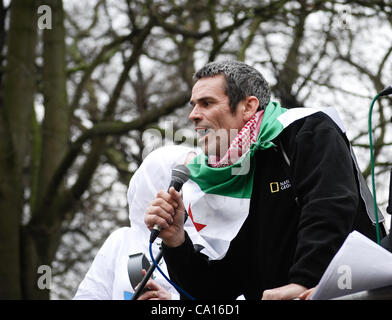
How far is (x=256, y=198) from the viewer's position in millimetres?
3041

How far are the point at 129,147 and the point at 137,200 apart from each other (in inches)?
234

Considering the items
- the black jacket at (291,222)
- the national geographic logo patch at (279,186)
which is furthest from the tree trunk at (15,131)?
the national geographic logo patch at (279,186)

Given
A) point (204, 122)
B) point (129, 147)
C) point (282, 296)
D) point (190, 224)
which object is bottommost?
point (282, 296)

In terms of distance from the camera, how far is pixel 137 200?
13.3 ft

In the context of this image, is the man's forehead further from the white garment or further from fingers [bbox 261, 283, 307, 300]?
fingers [bbox 261, 283, 307, 300]

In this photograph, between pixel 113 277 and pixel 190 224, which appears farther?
pixel 113 277

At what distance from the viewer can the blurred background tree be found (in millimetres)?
7289

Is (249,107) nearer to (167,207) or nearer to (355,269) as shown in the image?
(167,207)

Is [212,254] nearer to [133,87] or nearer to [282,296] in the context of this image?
[282,296]

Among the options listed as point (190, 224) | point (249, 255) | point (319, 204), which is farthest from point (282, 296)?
point (190, 224)

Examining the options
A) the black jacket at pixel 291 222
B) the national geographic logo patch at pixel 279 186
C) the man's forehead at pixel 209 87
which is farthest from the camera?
the man's forehead at pixel 209 87

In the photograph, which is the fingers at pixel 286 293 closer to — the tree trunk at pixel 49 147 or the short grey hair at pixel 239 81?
the short grey hair at pixel 239 81

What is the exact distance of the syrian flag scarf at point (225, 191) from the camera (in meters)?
2.99

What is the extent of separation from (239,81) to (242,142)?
423mm
